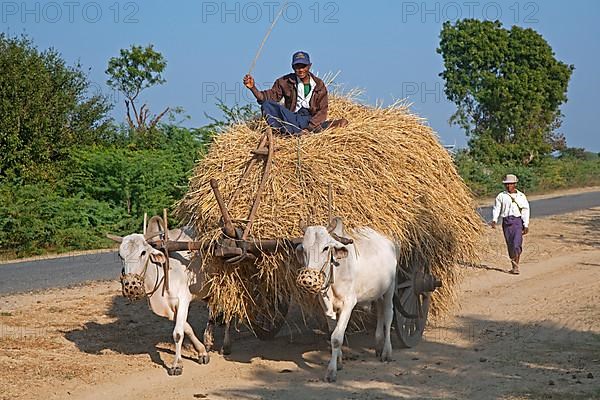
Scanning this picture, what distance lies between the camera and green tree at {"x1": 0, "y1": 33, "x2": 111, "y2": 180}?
22.0 meters

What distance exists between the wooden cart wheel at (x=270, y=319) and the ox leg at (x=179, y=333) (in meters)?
0.64

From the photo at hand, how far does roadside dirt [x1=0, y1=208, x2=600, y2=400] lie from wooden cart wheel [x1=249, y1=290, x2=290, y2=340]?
0.44 ft

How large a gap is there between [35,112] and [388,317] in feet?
54.7

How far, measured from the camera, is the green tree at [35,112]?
22.0m

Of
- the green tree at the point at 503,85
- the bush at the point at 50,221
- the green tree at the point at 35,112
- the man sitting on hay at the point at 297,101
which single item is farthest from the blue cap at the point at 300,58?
the green tree at the point at 503,85

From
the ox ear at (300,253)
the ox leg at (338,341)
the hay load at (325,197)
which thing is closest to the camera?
the ox ear at (300,253)

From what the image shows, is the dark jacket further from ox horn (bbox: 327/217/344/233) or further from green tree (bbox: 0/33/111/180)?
green tree (bbox: 0/33/111/180)

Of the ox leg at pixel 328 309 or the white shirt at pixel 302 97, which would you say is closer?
the ox leg at pixel 328 309

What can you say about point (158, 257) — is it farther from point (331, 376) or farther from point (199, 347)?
point (331, 376)

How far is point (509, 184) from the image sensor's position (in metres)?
13.7

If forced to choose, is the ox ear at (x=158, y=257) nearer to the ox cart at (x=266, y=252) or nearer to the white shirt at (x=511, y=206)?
the ox cart at (x=266, y=252)

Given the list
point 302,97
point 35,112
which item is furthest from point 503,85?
point 302,97

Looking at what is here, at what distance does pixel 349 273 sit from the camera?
770 centimetres

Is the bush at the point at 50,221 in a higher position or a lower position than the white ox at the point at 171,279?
higher
